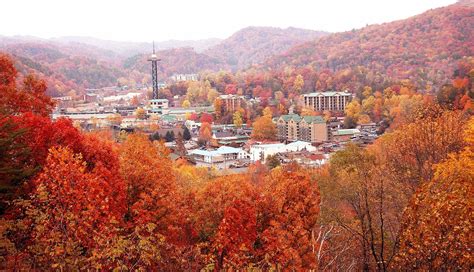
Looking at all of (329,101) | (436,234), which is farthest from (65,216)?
(329,101)

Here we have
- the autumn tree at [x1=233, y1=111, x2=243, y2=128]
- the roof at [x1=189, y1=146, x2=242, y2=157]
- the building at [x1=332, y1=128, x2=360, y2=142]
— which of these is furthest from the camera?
the autumn tree at [x1=233, y1=111, x2=243, y2=128]

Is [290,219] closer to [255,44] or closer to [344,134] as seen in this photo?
[344,134]

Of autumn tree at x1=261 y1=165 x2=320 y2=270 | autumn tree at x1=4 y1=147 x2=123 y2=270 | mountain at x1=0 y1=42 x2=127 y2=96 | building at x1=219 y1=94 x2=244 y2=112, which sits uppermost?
mountain at x1=0 y1=42 x2=127 y2=96

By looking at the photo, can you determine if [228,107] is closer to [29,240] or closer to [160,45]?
[29,240]

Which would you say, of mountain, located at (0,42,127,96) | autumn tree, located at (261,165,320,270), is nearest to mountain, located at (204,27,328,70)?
mountain, located at (0,42,127,96)

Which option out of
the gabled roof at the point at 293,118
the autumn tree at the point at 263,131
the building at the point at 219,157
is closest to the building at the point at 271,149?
the building at the point at 219,157

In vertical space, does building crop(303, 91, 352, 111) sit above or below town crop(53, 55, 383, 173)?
above

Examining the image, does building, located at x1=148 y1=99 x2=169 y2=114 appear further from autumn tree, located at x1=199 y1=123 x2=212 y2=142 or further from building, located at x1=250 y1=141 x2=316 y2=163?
building, located at x1=250 y1=141 x2=316 y2=163
